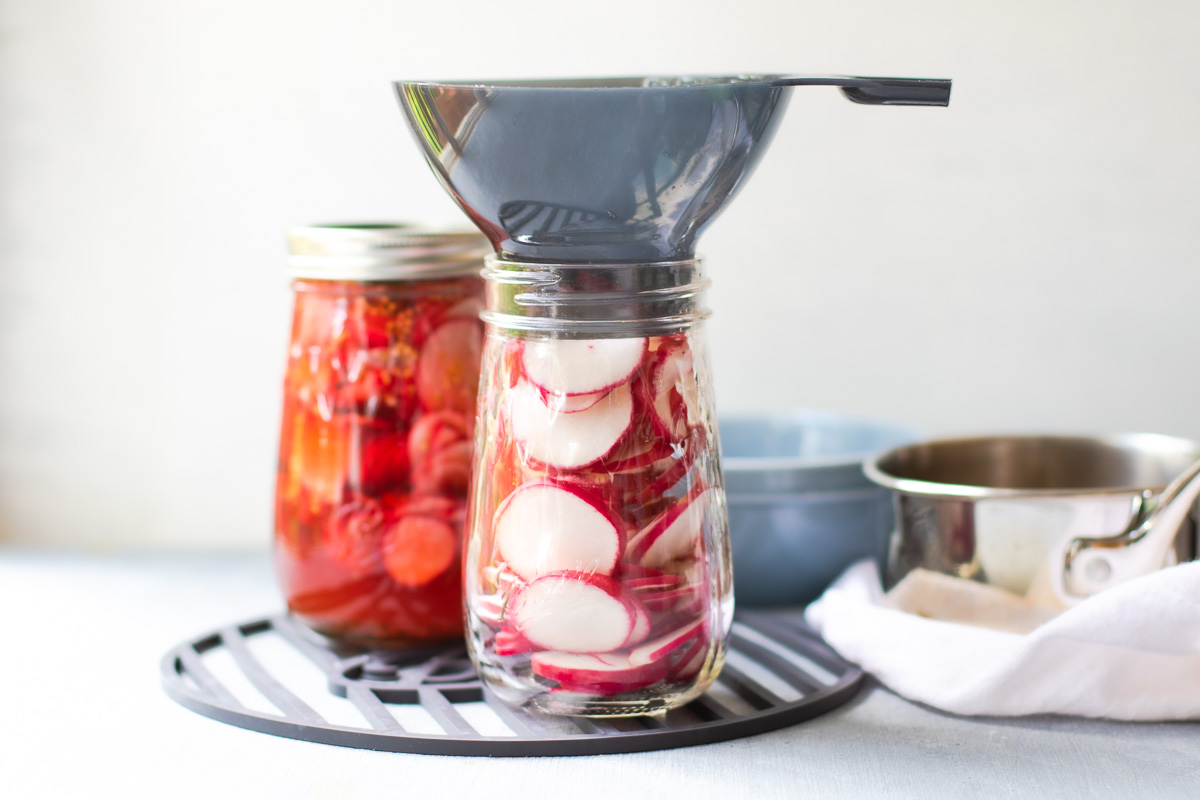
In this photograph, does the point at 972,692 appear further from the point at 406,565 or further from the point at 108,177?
the point at 108,177

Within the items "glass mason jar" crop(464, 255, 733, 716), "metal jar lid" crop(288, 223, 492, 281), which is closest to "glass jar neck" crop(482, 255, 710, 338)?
"glass mason jar" crop(464, 255, 733, 716)

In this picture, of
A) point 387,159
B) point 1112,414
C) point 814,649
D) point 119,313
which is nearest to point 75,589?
point 119,313

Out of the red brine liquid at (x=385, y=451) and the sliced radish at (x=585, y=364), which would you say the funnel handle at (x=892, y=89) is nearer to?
the sliced radish at (x=585, y=364)

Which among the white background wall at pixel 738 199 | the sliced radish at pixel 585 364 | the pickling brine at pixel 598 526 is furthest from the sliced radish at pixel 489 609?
the white background wall at pixel 738 199

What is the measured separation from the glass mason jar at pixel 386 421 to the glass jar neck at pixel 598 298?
0.34 ft

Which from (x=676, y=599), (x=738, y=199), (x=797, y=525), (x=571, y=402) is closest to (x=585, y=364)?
(x=571, y=402)

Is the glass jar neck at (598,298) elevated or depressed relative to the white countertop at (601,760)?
elevated

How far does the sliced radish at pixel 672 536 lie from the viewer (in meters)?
0.54

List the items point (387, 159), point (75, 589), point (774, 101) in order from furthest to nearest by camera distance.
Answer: point (387, 159)
point (75, 589)
point (774, 101)

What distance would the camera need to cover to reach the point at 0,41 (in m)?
0.95

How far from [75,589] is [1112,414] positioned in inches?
32.4

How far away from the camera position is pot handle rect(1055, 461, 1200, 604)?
630 mm

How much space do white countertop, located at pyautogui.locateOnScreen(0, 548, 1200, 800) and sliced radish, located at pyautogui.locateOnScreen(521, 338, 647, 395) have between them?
177mm

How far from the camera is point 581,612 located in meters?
0.54
